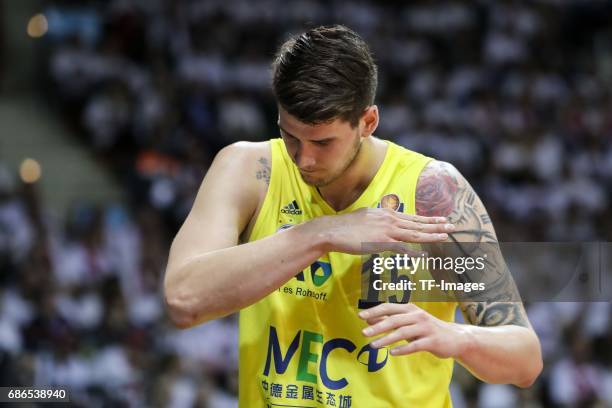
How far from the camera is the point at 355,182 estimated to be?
155 inches

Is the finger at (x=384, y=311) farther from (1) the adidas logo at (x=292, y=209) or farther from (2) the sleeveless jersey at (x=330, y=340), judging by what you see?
(1) the adidas logo at (x=292, y=209)

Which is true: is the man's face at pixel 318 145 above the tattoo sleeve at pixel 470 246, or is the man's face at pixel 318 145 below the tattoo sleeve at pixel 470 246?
above

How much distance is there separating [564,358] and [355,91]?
8.41 metres

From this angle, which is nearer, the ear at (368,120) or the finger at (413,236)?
the finger at (413,236)

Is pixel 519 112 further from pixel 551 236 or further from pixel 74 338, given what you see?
pixel 74 338

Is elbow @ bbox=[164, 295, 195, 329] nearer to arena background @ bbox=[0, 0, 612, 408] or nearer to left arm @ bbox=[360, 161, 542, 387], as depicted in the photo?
left arm @ bbox=[360, 161, 542, 387]

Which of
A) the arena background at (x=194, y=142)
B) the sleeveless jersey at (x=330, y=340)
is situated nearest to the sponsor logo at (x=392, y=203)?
the sleeveless jersey at (x=330, y=340)

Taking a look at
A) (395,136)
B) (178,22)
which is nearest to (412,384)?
(395,136)

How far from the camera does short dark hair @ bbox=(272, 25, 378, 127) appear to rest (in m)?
3.54

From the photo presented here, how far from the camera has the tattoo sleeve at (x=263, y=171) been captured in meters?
4.03

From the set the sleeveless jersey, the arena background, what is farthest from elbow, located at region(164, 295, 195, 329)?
the arena background

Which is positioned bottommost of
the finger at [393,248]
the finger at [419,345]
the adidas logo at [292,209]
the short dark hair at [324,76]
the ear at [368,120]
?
the finger at [419,345]

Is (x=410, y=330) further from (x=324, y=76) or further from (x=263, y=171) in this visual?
(x=263, y=171)

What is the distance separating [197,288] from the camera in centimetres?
357
